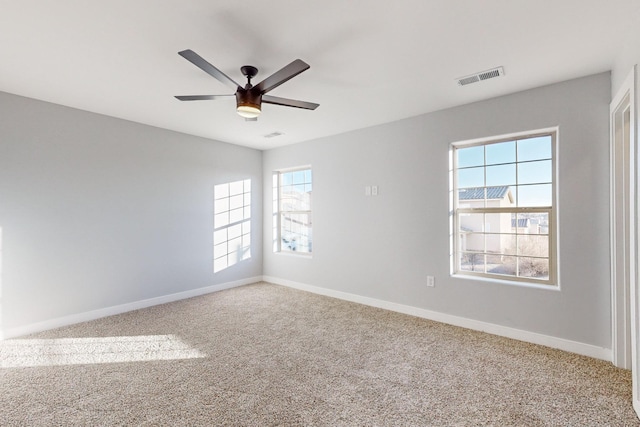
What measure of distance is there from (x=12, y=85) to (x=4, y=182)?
38.2 inches

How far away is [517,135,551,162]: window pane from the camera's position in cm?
299

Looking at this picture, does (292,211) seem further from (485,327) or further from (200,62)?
(200,62)

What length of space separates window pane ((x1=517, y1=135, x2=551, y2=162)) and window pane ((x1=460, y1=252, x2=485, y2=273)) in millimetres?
1135

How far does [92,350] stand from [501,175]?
176 inches

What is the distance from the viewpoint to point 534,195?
10.1ft

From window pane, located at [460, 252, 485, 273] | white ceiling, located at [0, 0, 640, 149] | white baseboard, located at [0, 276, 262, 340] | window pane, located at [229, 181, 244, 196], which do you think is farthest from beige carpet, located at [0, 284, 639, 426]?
white ceiling, located at [0, 0, 640, 149]

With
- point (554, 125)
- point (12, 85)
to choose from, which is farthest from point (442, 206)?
point (12, 85)

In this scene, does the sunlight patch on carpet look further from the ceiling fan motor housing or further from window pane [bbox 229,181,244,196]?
window pane [bbox 229,181,244,196]

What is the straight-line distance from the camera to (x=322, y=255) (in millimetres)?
4797

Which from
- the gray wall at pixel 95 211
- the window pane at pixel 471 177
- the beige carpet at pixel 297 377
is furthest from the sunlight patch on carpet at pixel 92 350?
the window pane at pixel 471 177

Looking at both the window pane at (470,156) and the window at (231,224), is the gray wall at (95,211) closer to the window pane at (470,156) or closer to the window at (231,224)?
the window at (231,224)

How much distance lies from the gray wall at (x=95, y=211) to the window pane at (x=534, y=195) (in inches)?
166

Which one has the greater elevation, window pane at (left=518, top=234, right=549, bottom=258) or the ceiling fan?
the ceiling fan

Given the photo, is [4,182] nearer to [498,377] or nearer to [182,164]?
[182,164]
